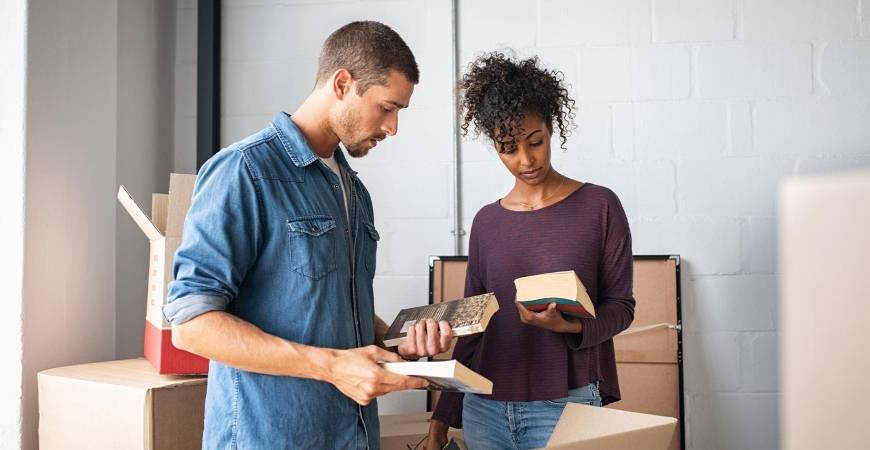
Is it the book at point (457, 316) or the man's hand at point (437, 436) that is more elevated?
the book at point (457, 316)

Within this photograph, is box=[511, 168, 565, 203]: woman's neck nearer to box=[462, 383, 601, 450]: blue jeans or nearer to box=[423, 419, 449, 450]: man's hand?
box=[462, 383, 601, 450]: blue jeans

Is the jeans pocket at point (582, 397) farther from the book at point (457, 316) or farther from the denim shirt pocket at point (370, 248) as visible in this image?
the denim shirt pocket at point (370, 248)

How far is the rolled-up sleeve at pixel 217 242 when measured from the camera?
1.09 meters

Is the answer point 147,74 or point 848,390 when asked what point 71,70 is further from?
point 848,390

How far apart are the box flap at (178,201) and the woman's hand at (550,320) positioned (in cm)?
87

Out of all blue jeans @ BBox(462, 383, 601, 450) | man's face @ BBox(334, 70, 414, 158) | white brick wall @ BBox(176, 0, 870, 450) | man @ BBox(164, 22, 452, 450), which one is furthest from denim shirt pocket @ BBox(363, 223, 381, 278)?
white brick wall @ BBox(176, 0, 870, 450)

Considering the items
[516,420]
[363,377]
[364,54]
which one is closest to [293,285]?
[363,377]

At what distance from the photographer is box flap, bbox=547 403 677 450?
104 centimetres

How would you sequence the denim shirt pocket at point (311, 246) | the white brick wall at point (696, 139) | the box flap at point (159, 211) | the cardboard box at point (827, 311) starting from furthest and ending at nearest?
1. the white brick wall at point (696, 139)
2. the box flap at point (159, 211)
3. the denim shirt pocket at point (311, 246)
4. the cardboard box at point (827, 311)

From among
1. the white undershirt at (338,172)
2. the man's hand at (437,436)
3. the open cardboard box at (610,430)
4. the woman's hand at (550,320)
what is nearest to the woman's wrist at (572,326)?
the woman's hand at (550,320)

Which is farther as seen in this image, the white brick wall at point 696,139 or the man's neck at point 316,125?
the white brick wall at point 696,139

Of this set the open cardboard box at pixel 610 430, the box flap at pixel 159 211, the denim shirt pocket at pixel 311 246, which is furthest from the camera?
the box flap at pixel 159 211

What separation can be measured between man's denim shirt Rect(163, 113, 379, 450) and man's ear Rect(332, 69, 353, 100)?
0.13 m

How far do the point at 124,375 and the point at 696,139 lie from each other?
1808mm
